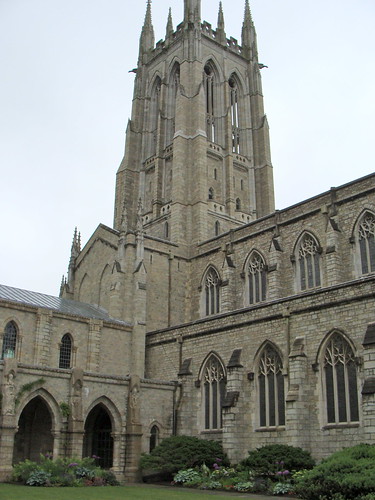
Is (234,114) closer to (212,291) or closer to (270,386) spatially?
(212,291)

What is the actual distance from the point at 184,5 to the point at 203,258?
2825 centimetres

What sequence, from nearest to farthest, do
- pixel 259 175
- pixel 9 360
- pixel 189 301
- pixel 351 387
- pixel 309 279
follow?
pixel 351 387 < pixel 9 360 < pixel 309 279 < pixel 189 301 < pixel 259 175

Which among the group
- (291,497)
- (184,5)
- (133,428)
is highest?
(184,5)

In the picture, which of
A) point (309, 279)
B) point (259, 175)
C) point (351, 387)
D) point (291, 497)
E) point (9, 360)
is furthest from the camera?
point (259, 175)

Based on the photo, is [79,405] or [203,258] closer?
[79,405]

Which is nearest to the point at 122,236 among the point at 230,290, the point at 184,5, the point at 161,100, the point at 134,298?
Answer: the point at 134,298

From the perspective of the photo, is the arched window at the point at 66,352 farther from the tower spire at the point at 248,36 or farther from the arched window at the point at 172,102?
the tower spire at the point at 248,36

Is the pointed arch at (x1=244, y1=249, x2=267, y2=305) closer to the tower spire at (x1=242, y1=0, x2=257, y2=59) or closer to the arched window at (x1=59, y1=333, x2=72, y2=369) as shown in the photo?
the arched window at (x1=59, y1=333, x2=72, y2=369)

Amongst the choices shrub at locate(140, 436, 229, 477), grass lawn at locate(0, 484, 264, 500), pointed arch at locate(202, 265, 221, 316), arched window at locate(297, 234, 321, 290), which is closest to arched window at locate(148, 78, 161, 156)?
pointed arch at locate(202, 265, 221, 316)

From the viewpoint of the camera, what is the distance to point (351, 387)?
945 inches

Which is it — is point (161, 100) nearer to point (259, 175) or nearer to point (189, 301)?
point (259, 175)

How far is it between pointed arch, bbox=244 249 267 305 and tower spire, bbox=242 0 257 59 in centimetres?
2945

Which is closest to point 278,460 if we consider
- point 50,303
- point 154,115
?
point 50,303

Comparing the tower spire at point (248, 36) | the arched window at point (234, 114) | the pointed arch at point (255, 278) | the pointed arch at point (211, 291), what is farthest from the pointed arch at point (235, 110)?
the pointed arch at point (255, 278)
